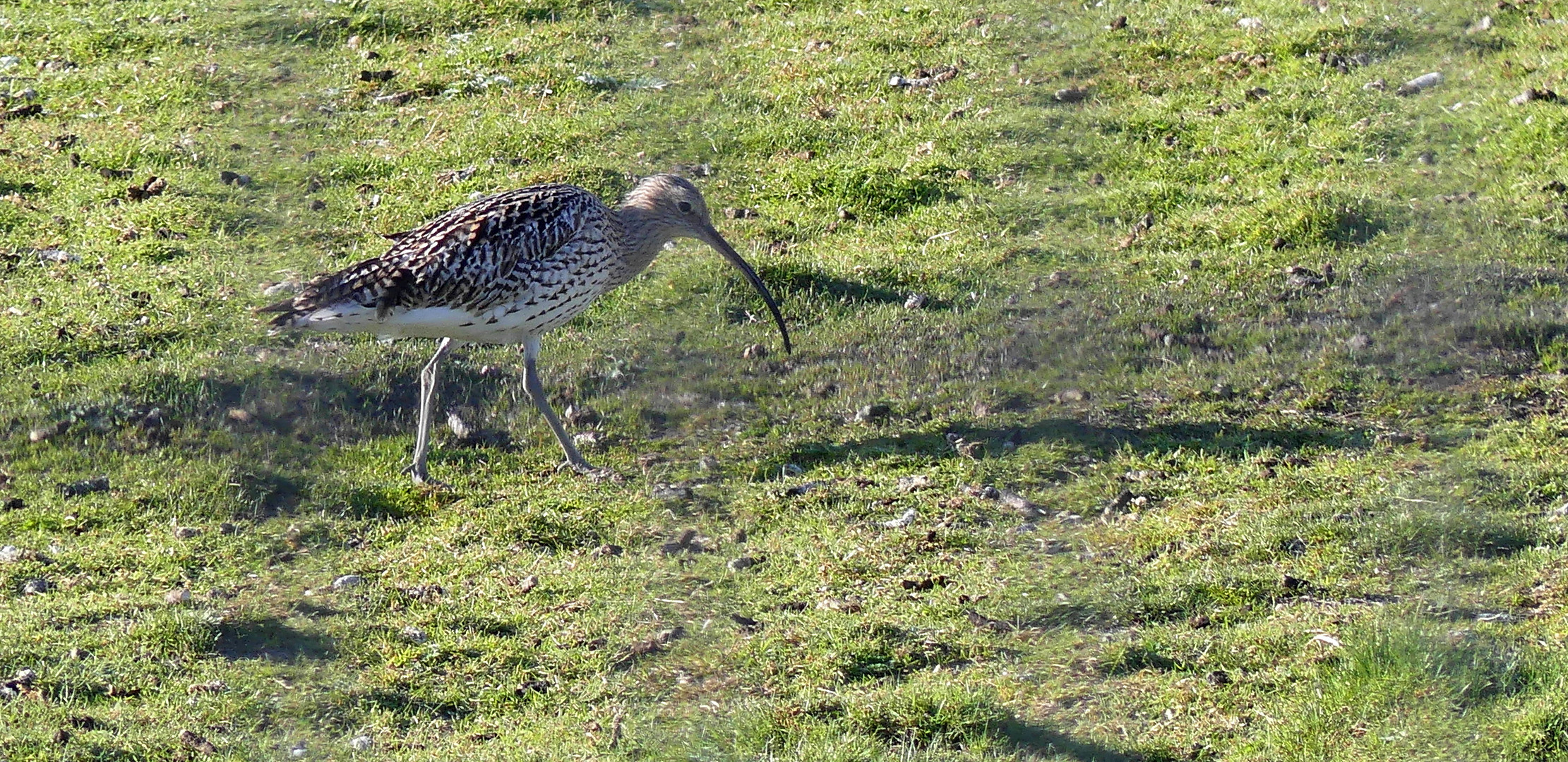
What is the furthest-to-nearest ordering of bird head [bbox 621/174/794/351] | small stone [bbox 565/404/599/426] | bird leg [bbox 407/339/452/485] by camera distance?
bird head [bbox 621/174/794/351]
small stone [bbox 565/404/599/426]
bird leg [bbox 407/339/452/485]

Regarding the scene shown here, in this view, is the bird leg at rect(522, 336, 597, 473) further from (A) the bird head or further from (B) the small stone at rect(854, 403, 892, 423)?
(B) the small stone at rect(854, 403, 892, 423)

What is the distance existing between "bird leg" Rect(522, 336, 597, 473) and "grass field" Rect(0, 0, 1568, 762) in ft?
0.72

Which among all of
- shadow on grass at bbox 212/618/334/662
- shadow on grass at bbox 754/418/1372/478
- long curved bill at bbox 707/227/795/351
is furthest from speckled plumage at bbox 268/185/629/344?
shadow on grass at bbox 212/618/334/662

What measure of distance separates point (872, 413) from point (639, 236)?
180 cm

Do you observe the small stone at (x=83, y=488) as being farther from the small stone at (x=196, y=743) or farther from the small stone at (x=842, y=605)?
the small stone at (x=842, y=605)

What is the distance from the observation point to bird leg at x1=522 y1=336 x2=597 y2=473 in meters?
9.90

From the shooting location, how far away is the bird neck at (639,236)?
10.5m

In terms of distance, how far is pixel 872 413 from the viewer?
33.9 ft

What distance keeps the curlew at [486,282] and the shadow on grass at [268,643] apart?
1.72m

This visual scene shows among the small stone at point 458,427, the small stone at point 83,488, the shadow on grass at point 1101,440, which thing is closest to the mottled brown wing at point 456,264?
the small stone at point 458,427

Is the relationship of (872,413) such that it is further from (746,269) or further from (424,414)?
(424,414)

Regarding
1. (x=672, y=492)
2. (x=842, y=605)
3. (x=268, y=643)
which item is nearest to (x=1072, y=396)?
(x=672, y=492)

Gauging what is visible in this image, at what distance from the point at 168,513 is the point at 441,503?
1451mm

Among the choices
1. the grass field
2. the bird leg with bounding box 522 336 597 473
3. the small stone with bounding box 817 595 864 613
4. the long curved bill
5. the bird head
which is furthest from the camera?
the long curved bill
